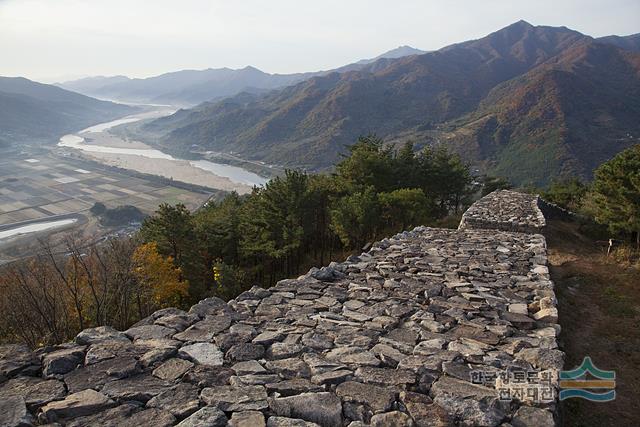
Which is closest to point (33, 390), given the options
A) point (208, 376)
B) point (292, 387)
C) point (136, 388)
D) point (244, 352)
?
point (136, 388)

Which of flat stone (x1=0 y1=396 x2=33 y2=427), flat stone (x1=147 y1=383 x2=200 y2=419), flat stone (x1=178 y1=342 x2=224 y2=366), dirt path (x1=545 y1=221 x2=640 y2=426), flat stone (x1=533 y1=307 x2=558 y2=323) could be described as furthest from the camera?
dirt path (x1=545 y1=221 x2=640 y2=426)

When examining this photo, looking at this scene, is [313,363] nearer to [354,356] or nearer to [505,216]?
[354,356]

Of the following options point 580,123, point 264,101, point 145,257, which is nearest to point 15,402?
point 145,257

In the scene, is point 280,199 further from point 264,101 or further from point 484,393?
point 264,101

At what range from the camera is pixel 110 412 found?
8.52ft

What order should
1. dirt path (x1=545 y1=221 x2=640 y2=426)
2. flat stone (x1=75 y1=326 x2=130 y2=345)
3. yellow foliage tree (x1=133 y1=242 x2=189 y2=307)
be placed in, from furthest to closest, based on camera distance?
yellow foliage tree (x1=133 y1=242 x2=189 y2=307) → dirt path (x1=545 y1=221 x2=640 y2=426) → flat stone (x1=75 y1=326 x2=130 y2=345)

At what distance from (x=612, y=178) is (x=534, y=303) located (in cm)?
1532

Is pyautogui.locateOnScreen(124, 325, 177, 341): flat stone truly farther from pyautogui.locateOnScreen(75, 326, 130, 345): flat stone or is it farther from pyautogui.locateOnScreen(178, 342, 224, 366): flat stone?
pyautogui.locateOnScreen(178, 342, 224, 366): flat stone

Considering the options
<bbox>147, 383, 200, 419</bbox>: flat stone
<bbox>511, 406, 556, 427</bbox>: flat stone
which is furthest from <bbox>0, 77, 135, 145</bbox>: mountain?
<bbox>511, 406, 556, 427</bbox>: flat stone

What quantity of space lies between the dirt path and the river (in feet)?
229

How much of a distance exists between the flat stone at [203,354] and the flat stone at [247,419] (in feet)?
2.36

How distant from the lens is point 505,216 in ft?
40.7

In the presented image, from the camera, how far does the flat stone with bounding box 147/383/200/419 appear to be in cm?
263

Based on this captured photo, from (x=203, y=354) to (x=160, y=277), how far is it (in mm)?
13264
